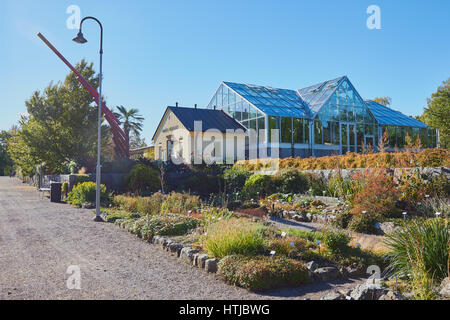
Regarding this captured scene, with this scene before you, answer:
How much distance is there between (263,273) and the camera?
439cm

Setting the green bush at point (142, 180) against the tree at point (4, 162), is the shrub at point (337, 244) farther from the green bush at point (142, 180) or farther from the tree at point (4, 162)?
the tree at point (4, 162)

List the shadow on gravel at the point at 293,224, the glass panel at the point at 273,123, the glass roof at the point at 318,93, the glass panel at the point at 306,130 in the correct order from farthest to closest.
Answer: the glass roof at the point at 318,93 → the glass panel at the point at 306,130 → the glass panel at the point at 273,123 → the shadow on gravel at the point at 293,224

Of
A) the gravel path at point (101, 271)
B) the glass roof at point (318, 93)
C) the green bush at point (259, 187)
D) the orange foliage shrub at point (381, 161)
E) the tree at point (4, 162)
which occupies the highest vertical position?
the glass roof at point (318, 93)

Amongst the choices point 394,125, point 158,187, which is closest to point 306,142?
point 394,125

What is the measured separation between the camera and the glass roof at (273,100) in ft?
80.5

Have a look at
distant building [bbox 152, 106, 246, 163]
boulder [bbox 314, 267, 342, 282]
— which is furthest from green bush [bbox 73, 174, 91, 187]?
boulder [bbox 314, 267, 342, 282]

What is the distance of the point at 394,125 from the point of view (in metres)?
28.3

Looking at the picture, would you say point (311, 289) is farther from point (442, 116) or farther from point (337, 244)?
point (442, 116)

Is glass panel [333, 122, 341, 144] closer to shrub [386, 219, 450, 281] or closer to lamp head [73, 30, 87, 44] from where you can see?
lamp head [73, 30, 87, 44]

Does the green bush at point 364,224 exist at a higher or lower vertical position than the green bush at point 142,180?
lower

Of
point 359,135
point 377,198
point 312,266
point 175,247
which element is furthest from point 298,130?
point 312,266

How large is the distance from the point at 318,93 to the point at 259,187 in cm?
1691

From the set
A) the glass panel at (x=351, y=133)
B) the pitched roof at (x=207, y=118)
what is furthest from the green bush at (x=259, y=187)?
the glass panel at (x=351, y=133)

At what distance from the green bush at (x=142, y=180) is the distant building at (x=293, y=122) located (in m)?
7.09
